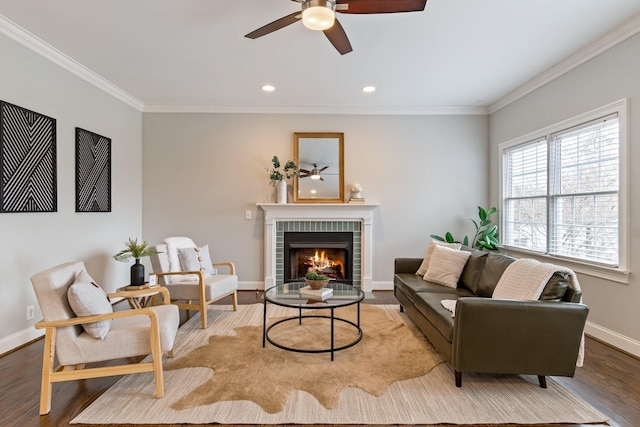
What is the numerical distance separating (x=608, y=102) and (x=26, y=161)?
5.26 meters

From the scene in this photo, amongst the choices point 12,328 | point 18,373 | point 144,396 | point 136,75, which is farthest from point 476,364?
point 136,75

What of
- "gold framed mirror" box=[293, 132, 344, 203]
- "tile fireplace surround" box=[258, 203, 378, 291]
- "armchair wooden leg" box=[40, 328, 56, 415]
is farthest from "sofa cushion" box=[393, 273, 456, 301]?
"armchair wooden leg" box=[40, 328, 56, 415]

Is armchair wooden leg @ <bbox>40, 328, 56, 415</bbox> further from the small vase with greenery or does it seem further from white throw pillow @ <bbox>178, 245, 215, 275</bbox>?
the small vase with greenery

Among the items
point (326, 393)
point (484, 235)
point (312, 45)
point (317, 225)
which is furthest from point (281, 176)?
point (326, 393)

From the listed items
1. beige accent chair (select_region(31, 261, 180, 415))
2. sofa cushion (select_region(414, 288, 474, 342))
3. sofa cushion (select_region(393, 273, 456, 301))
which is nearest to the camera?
beige accent chair (select_region(31, 261, 180, 415))

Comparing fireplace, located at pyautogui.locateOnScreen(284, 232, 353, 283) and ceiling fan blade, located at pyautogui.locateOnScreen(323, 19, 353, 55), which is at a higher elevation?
ceiling fan blade, located at pyautogui.locateOnScreen(323, 19, 353, 55)

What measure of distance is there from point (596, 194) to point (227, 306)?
4116 millimetres

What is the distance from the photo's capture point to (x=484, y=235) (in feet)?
15.9

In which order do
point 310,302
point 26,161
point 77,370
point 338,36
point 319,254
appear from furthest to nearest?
point 319,254
point 26,161
point 310,302
point 338,36
point 77,370

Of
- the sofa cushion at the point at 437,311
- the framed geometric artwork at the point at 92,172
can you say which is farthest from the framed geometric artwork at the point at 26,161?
the sofa cushion at the point at 437,311

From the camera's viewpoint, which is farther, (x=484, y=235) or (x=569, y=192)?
(x=484, y=235)

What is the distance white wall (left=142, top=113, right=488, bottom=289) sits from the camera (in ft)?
16.7

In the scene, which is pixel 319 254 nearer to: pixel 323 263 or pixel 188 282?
pixel 323 263

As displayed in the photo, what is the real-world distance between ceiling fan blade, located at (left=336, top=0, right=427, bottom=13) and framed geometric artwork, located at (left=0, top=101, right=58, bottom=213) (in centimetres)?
289
